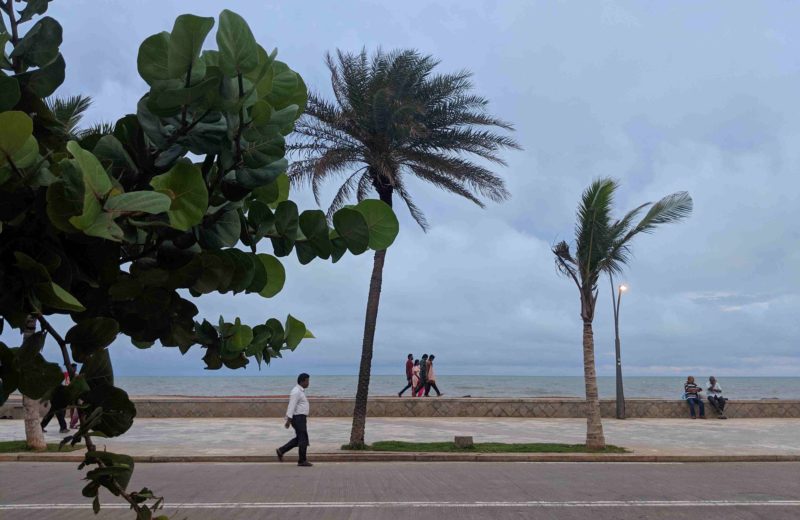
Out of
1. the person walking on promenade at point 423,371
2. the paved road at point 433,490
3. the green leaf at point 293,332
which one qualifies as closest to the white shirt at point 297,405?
the paved road at point 433,490

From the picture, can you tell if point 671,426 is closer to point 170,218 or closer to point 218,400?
point 218,400

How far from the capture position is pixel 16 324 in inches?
55.4

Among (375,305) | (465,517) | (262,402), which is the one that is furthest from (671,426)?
(465,517)

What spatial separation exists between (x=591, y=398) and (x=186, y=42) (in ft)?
52.4

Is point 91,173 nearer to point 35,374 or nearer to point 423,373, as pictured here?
point 35,374

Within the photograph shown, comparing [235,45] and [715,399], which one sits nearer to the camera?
[235,45]

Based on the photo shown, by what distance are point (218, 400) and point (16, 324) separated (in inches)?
1007

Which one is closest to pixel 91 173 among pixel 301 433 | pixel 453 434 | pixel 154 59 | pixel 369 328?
pixel 154 59

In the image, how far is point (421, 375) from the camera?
27844 mm

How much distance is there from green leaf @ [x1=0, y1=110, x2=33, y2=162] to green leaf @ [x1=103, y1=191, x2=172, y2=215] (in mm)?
171

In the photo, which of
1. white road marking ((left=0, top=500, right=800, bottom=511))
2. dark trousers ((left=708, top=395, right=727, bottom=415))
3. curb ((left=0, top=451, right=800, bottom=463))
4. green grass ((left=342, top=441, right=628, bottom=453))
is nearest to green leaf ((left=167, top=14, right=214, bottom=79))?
white road marking ((left=0, top=500, right=800, bottom=511))

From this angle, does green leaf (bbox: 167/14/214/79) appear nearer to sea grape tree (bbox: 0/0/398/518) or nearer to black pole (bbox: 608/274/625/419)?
sea grape tree (bbox: 0/0/398/518)

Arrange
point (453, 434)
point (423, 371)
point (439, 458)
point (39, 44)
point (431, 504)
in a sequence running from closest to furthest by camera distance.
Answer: point (39, 44), point (431, 504), point (439, 458), point (453, 434), point (423, 371)

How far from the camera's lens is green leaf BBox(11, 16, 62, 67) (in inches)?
57.7
